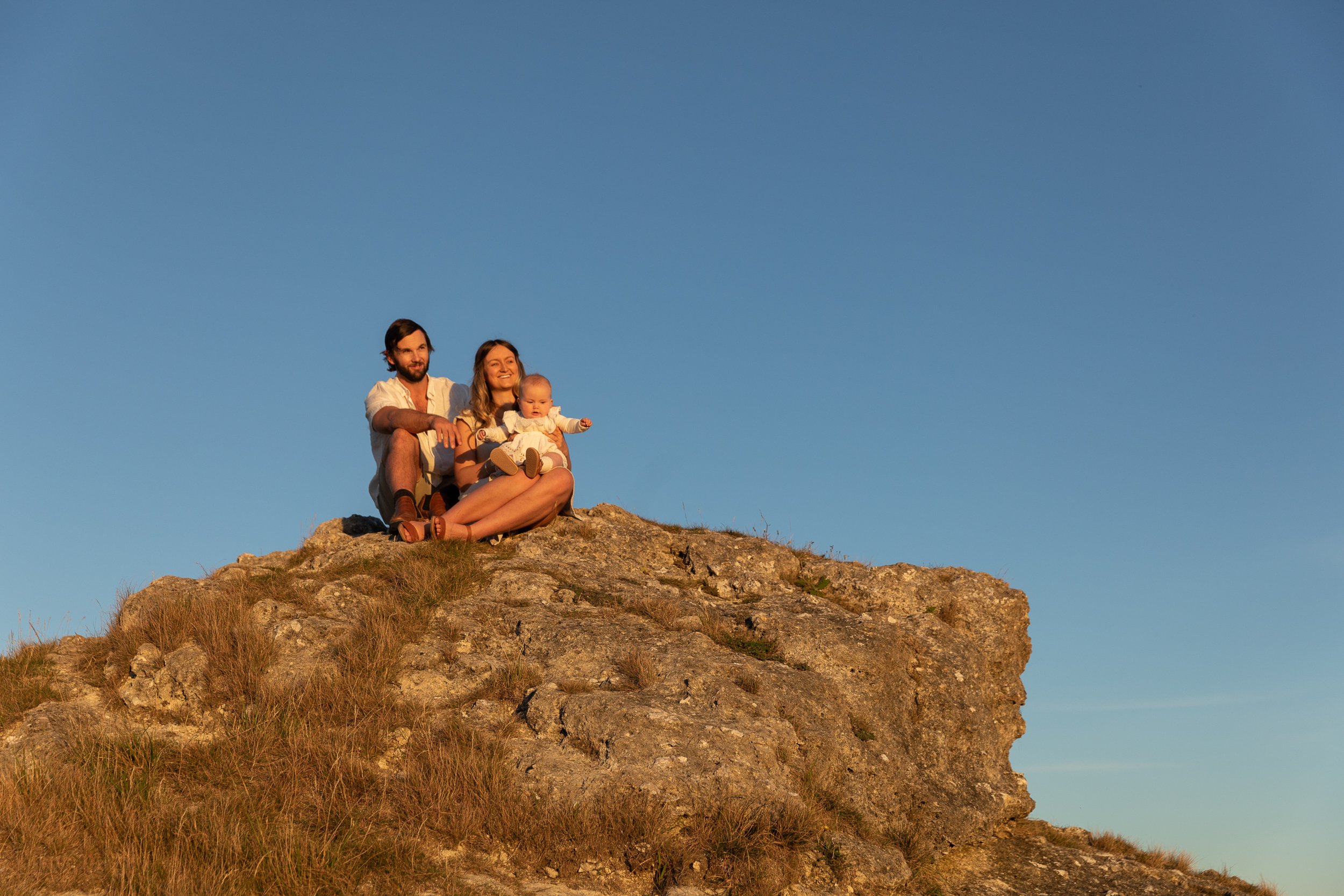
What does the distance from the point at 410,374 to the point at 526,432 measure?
5.61 ft

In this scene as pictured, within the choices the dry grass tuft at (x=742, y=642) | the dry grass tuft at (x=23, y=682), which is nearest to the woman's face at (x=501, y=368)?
the dry grass tuft at (x=742, y=642)

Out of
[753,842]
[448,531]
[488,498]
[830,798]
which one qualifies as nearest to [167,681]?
[448,531]

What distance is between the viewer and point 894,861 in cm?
601

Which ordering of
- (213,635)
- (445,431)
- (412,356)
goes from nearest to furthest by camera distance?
(213,635)
(445,431)
(412,356)

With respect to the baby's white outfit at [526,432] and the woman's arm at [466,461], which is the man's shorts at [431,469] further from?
the baby's white outfit at [526,432]

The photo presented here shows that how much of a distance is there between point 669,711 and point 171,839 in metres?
2.77

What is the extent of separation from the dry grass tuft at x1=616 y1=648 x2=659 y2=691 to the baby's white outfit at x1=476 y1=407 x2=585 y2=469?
2.74m

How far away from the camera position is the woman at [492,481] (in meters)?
9.22

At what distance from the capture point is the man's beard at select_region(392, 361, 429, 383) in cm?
1030

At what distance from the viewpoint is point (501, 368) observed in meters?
9.93

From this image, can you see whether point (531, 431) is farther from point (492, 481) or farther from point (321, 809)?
point (321, 809)

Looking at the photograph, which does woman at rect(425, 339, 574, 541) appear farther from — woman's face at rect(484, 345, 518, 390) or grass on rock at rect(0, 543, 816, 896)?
grass on rock at rect(0, 543, 816, 896)

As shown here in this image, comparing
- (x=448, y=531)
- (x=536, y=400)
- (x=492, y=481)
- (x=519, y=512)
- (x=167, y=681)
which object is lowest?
(x=167, y=681)

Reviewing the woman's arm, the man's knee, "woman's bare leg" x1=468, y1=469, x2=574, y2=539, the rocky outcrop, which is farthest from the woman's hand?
the rocky outcrop
